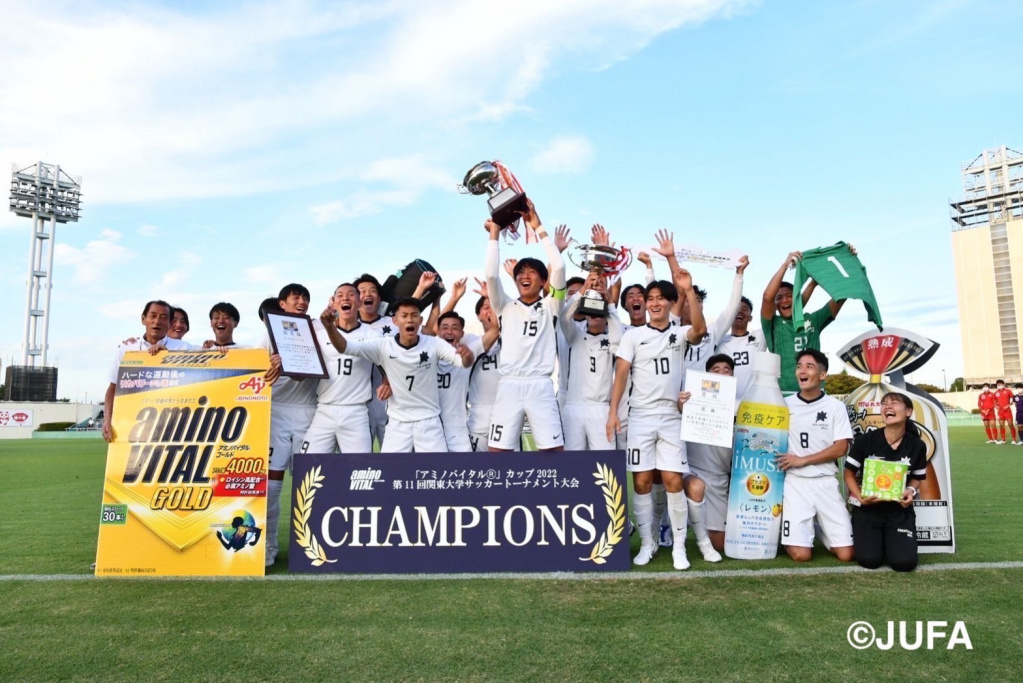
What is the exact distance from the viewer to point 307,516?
5074 mm

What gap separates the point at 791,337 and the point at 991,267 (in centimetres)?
7348

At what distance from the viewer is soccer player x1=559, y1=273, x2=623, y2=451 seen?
19.1ft

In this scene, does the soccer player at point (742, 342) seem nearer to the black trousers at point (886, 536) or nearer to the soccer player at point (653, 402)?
the soccer player at point (653, 402)

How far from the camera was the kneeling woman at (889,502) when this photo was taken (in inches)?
197

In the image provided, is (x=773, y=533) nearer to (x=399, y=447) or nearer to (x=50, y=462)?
(x=399, y=447)

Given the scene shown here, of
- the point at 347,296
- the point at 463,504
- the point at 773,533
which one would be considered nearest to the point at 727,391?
the point at 773,533

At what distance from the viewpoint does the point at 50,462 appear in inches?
659

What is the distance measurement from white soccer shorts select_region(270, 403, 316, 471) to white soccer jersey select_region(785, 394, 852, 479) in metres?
4.00

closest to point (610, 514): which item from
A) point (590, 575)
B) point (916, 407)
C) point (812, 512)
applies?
point (590, 575)

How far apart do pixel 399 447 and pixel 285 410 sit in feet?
3.49

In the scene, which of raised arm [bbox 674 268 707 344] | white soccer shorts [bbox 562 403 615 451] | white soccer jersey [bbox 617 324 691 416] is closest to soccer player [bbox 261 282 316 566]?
white soccer shorts [bbox 562 403 615 451]

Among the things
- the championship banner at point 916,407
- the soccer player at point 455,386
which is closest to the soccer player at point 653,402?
the soccer player at point 455,386

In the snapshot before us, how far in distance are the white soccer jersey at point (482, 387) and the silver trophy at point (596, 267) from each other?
106cm

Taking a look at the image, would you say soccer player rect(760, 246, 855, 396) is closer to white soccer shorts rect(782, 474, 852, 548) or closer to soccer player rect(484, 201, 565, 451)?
white soccer shorts rect(782, 474, 852, 548)
